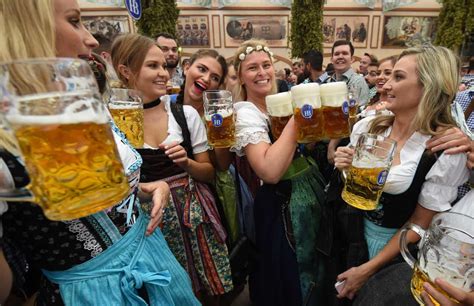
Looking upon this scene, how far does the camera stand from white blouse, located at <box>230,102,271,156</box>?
4.30ft

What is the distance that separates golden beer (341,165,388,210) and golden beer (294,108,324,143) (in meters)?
0.19

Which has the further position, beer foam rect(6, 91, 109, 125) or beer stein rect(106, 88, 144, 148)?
beer stein rect(106, 88, 144, 148)

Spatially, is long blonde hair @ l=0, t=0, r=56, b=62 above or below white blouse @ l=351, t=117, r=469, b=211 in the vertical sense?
above

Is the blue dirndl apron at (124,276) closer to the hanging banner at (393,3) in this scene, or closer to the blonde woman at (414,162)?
the blonde woman at (414,162)

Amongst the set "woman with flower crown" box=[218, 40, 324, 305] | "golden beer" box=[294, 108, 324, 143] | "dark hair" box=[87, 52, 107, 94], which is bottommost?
"woman with flower crown" box=[218, 40, 324, 305]

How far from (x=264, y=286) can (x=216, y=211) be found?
49cm

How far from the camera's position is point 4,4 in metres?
0.55

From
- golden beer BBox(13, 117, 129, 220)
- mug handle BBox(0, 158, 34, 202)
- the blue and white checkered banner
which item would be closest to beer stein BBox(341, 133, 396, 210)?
golden beer BBox(13, 117, 129, 220)

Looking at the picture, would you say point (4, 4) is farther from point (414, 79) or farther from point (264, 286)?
point (264, 286)

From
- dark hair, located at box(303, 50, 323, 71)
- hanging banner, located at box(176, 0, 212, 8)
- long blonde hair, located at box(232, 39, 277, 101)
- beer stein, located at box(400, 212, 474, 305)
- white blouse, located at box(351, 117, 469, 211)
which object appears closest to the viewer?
beer stein, located at box(400, 212, 474, 305)

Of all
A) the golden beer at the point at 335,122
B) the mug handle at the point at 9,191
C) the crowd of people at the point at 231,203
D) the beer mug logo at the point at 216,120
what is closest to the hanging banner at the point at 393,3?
the crowd of people at the point at 231,203

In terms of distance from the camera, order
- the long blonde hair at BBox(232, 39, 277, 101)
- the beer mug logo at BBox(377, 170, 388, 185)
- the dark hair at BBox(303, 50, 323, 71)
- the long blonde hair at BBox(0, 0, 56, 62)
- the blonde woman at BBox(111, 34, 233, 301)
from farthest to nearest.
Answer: the dark hair at BBox(303, 50, 323, 71) → the long blonde hair at BBox(232, 39, 277, 101) → the blonde woman at BBox(111, 34, 233, 301) → the beer mug logo at BBox(377, 170, 388, 185) → the long blonde hair at BBox(0, 0, 56, 62)

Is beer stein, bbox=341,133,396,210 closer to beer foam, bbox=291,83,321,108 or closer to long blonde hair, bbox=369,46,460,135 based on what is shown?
beer foam, bbox=291,83,321,108

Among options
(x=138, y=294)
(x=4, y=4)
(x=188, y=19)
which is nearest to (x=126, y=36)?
(x=4, y=4)
